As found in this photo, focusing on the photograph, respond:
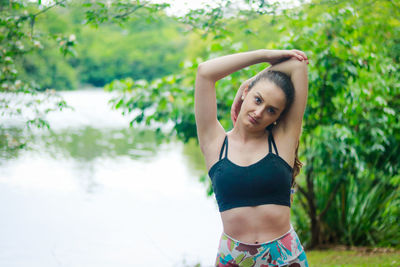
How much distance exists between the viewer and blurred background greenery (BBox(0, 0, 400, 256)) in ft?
14.5

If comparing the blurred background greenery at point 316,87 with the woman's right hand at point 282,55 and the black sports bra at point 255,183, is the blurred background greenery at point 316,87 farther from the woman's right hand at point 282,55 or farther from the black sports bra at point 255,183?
the black sports bra at point 255,183

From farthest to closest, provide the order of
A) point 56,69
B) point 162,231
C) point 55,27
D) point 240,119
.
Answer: point 55,27 < point 56,69 < point 162,231 < point 240,119

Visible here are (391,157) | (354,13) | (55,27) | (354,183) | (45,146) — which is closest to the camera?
(354,13)

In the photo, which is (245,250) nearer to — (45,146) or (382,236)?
(382,236)

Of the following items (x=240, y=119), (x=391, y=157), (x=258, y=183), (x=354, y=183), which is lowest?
(x=354, y=183)

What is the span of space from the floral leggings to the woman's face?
1.71 feet

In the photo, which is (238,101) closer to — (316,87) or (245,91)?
(245,91)

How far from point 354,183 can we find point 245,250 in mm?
4838

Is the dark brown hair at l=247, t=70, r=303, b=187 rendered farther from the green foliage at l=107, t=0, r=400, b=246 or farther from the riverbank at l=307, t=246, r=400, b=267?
the riverbank at l=307, t=246, r=400, b=267

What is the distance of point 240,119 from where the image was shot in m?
2.13

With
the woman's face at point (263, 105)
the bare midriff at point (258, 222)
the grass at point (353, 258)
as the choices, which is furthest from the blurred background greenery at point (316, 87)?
the bare midriff at point (258, 222)

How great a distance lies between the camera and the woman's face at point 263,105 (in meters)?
2.05

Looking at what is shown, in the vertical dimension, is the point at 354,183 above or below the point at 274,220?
below

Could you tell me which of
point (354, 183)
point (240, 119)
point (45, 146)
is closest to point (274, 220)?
point (240, 119)
